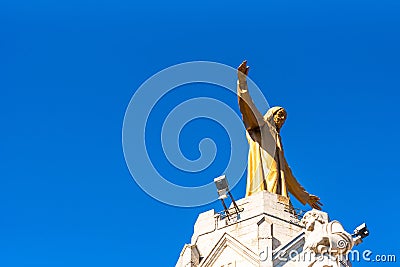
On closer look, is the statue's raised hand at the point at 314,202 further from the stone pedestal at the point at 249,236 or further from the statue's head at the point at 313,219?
the statue's head at the point at 313,219

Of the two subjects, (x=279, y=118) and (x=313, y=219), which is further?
(x=279, y=118)

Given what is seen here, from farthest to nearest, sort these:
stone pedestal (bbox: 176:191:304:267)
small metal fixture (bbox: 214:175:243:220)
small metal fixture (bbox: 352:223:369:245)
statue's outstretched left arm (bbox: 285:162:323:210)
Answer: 1. statue's outstretched left arm (bbox: 285:162:323:210)
2. small metal fixture (bbox: 214:175:243:220)
3. stone pedestal (bbox: 176:191:304:267)
4. small metal fixture (bbox: 352:223:369:245)

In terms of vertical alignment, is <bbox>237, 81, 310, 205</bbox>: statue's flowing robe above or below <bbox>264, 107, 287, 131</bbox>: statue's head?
below

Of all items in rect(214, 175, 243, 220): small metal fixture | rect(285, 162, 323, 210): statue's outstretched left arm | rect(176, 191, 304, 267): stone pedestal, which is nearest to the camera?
rect(176, 191, 304, 267): stone pedestal

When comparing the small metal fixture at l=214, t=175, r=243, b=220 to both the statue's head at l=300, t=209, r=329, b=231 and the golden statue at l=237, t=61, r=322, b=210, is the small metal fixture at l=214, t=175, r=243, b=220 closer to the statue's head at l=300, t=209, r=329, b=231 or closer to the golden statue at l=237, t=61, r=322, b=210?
the golden statue at l=237, t=61, r=322, b=210

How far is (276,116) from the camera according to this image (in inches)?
1481

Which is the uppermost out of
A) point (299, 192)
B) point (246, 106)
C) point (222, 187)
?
point (246, 106)

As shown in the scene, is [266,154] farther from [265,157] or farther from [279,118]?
[279,118]

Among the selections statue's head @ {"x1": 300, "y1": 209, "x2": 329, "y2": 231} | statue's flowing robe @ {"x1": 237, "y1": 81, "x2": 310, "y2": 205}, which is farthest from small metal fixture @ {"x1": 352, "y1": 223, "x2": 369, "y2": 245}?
statue's flowing robe @ {"x1": 237, "y1": 81, "x2": 310, "y2": 205}

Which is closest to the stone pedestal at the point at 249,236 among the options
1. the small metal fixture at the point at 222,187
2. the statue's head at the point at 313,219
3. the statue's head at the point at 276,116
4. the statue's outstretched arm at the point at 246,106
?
the small metal fixture at the point at 222,187

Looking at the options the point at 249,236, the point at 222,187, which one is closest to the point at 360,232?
the point at 249,236

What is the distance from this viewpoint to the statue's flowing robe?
35406mm

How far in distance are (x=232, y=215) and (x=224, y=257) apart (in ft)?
7.26

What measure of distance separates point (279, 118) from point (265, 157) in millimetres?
2399
